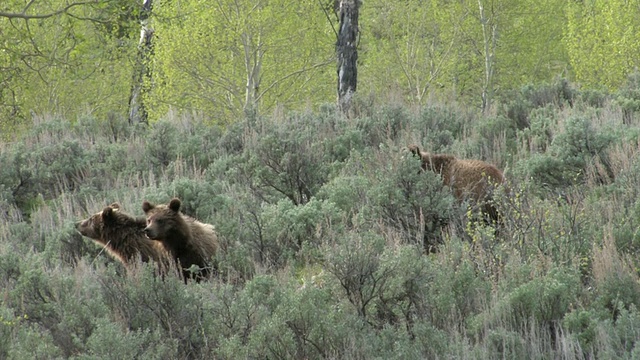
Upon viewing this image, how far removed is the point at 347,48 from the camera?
1683 centimetres

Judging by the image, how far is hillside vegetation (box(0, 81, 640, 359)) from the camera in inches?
227

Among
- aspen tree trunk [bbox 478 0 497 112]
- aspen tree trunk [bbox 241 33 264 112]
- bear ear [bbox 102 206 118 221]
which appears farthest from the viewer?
aspen tree trunk [bbox 478 0 497 112]

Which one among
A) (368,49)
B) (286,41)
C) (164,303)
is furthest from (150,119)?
(164,303)

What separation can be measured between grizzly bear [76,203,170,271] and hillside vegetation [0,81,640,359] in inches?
12.0

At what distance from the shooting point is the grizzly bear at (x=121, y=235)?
882 centimetres

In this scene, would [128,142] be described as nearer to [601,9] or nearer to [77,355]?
[77,355]

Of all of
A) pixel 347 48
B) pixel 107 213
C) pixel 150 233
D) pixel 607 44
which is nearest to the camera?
pixel 150 233

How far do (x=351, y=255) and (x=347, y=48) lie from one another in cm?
1085

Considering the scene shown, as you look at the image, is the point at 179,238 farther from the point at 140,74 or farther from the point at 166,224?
the point at 140,74

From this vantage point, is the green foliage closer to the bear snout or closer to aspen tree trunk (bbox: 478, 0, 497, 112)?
aspen tree trunk (bbox: 478, 0, 497, 112)

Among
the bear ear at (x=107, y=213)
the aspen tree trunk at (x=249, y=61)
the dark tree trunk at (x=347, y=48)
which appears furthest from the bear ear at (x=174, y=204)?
the aspen tree trunk at (x=249, y=61)

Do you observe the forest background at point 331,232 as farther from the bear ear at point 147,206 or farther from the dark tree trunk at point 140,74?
the dark tree trunk at point 140,74

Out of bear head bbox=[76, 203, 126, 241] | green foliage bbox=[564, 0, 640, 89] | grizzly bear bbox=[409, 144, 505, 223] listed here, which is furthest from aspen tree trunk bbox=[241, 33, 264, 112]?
bear head bbox=[76, 203, 126, 241]

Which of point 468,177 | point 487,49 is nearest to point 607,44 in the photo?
point 487,49
